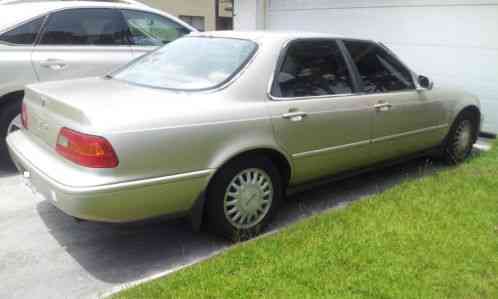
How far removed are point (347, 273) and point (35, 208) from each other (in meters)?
2.71

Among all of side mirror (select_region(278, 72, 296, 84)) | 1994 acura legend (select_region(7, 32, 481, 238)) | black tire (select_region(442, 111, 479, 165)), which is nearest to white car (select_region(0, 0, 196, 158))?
1994 acura legend (select_region(7, 32, 481, 238))

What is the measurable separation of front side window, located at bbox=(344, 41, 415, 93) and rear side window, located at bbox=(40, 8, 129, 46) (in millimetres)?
2848

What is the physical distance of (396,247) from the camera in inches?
136

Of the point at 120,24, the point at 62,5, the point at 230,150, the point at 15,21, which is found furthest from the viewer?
the point at 120,24

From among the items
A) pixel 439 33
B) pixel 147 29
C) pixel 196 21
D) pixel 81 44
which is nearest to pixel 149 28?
pixel 147 29

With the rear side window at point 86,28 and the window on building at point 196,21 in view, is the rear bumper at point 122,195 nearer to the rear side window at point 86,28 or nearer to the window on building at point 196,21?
the rear side window at point 86,28

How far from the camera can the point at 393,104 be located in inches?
180

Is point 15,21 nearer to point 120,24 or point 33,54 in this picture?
point 33,54

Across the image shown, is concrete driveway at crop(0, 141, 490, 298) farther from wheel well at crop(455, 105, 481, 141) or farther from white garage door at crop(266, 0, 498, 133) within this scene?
white garage door at crop(266, 0, 498, 133)

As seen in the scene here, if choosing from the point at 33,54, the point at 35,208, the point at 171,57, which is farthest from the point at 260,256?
the point at 33,54

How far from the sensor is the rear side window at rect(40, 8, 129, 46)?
17.5ft

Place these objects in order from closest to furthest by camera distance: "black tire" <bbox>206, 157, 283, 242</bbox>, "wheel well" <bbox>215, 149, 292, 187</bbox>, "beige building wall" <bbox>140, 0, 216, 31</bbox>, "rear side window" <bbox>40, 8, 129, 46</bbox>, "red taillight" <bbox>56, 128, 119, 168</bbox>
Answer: "red taillight" <bbox>56, 128, 119, 168</bbox>
"black tire" <bbox>206, 157, 283, 242</bbox>
"wheel well" <bbox>215, 149, 292, 187</bbox>
"rear side window" <bbox>40, 8, 129, 46</bbox>
"beige building wall" <bbox>140, 0, 216, 31</bbox>

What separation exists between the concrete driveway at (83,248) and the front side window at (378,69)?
1086mm

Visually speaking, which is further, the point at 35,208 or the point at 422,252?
the point at 35,208
